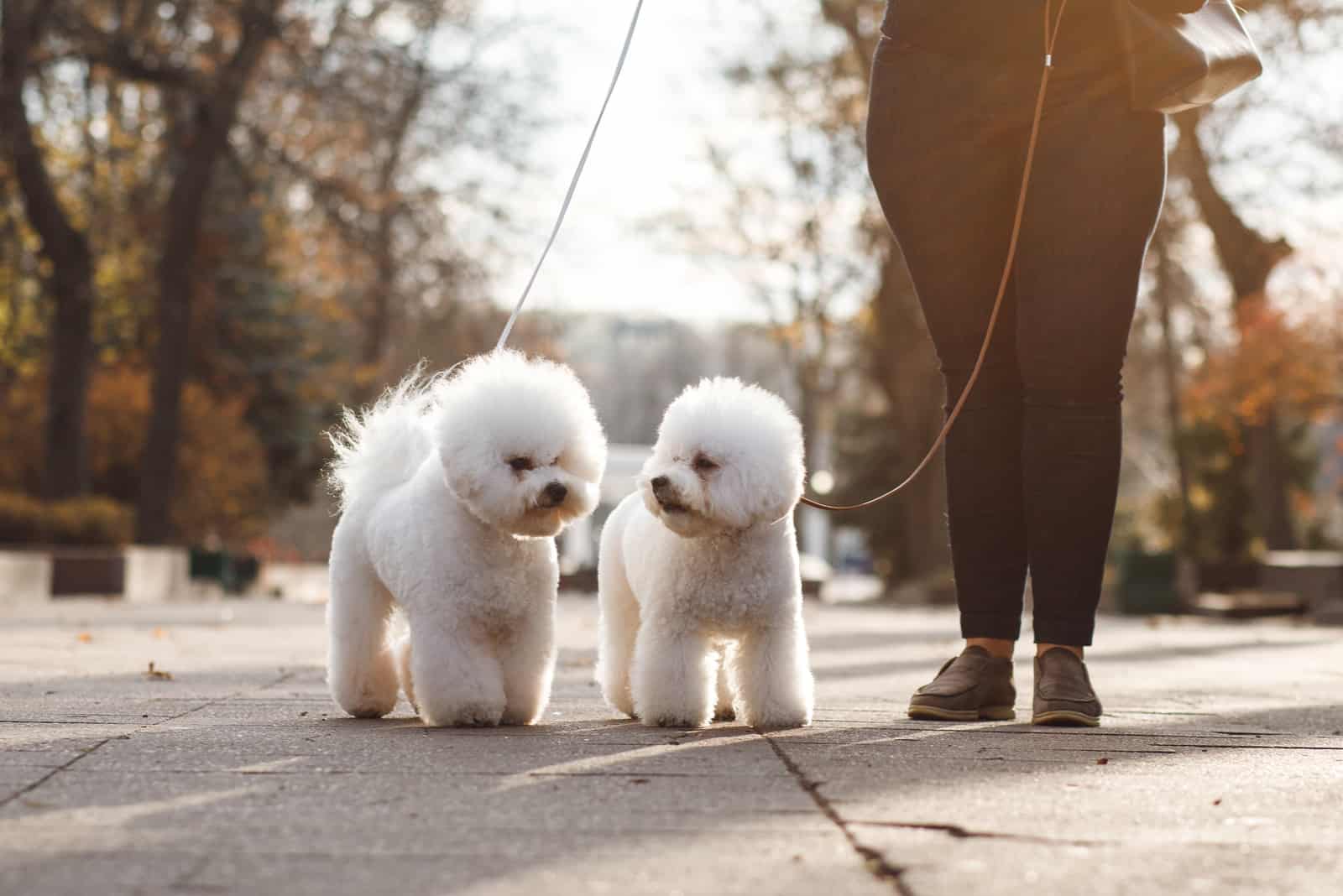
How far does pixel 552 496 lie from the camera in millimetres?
4156

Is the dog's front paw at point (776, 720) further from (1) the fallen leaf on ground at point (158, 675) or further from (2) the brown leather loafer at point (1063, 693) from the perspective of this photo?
(1) the fallen leaf on ground at point (158, 675)

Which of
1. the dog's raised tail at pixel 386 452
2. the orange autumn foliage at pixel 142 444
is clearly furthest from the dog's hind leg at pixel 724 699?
the orange autumn foliage at pixel 142 444

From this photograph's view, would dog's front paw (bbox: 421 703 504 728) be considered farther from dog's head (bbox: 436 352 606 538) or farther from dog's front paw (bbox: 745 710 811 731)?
dog's front paw (bbox: 745 710 811 731)

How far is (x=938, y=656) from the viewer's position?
837 cm

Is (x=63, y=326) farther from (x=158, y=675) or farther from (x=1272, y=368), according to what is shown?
(x=1272, y=368)

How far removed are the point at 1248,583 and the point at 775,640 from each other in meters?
19.0

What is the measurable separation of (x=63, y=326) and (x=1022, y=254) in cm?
1368

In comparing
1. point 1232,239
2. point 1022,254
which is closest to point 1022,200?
point 1022,254

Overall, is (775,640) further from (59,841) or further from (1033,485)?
(59,841)

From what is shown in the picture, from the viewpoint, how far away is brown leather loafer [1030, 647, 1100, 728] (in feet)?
13.8

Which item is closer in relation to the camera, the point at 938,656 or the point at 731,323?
the point at 938,656

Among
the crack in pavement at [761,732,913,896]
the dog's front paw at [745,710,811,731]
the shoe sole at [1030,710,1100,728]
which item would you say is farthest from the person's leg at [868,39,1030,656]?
the crack in pavement at [761,732,913,896]

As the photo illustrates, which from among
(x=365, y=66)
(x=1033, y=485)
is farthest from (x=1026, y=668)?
(x=365, y=66)

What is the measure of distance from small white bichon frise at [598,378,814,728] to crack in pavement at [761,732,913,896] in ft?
2.92
